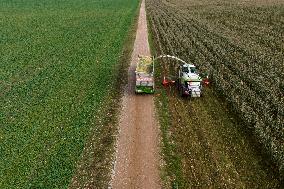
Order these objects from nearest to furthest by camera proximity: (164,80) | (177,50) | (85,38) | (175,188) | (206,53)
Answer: (175,188), (164,80), (206,53), (177,50), (85,38)

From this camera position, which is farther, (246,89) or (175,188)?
(246,89)

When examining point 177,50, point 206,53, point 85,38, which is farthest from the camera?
point 85,38

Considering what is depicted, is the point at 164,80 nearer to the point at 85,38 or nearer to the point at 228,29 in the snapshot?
the point at 85,38

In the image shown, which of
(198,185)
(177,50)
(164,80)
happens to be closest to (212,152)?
(198,185)

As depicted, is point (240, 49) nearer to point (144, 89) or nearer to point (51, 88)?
point (144, 89)

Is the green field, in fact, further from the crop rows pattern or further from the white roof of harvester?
the crop rows pattern

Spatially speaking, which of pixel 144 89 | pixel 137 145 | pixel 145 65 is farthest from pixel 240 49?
pixel 137 145
